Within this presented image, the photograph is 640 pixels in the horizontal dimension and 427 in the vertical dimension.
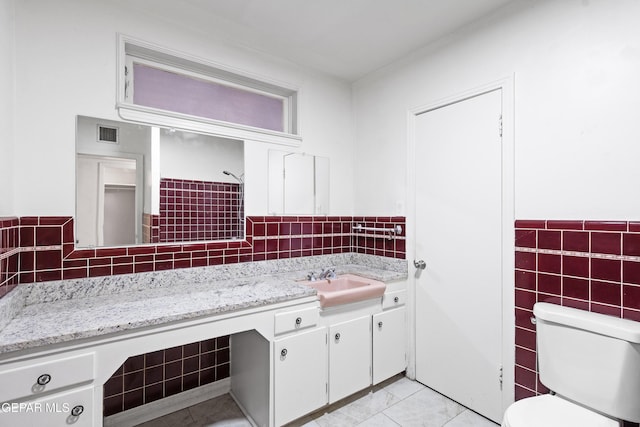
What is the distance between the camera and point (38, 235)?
153 cm

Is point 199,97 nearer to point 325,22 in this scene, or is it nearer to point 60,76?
point 60,76

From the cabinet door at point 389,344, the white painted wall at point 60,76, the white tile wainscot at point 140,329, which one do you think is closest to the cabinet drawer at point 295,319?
the white tile wainscot at point 140,329

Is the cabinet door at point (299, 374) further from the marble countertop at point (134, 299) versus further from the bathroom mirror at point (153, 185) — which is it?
the bathroom mirror at point (153, 185)

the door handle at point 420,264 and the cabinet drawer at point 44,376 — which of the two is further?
the door handle at point 420,264

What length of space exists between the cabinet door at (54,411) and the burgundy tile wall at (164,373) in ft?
2.02

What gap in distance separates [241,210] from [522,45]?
6.59ft

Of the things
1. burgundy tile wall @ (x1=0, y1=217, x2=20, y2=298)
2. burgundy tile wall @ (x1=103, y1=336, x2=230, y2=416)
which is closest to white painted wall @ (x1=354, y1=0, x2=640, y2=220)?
burgundy tile wall @ (x1=103, y1=336, x2=230, y2=416)

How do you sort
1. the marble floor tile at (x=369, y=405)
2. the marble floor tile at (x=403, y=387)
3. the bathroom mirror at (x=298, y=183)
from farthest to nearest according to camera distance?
the bathroom mirror at (x=298, y=183)
the marble floor tile at (x=403, y=387)
the marble floor tile at (x=369, y=405)

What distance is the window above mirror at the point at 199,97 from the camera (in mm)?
1835

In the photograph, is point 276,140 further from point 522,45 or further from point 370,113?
point 522,45

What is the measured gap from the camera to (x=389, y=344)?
219cm

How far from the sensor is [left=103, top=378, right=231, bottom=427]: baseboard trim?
1.76 m

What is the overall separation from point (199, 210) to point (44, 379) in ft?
3.67

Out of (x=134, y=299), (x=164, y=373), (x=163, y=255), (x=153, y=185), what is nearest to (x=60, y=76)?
(x=153, y=185)
